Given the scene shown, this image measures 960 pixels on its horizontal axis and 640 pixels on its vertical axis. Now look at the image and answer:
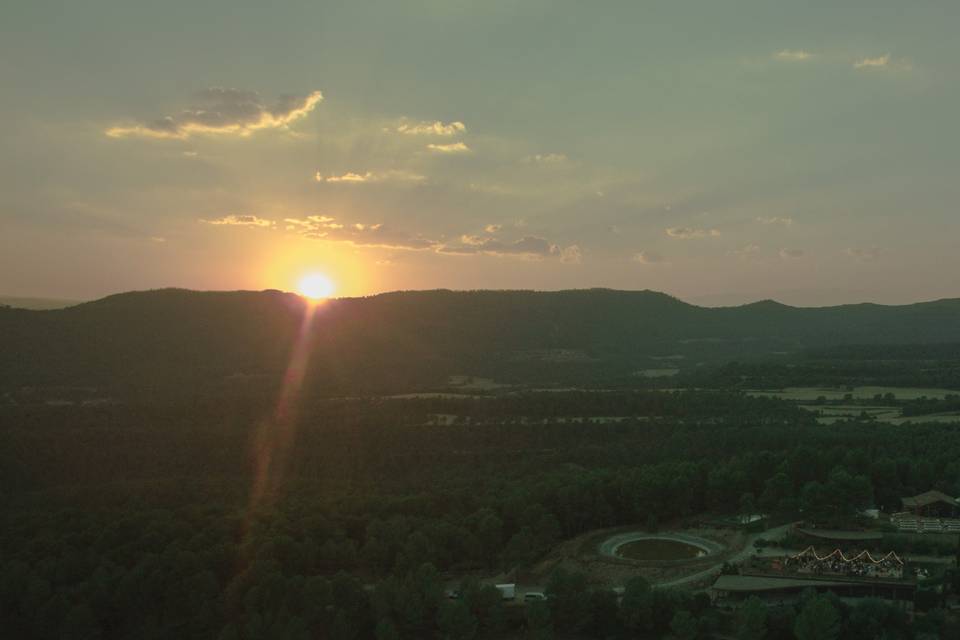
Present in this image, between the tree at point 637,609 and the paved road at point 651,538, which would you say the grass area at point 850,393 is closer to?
the paved road at point 651,538

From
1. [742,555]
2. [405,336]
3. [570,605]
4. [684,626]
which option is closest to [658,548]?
[742,555]

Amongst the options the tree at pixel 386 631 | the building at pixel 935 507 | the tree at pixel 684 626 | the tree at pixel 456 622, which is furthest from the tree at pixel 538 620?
the building at pixel 935 507

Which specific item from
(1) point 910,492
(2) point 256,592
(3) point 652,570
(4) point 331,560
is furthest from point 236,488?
(1) point 910,492

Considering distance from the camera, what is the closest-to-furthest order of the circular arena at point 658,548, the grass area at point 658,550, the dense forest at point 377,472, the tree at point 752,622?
the tree at point 752,622 < the dense forest at point 377,472 < the circular arena at point 658,548 < the grass area at point 658,550

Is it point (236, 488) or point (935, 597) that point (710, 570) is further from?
point (236, 488)

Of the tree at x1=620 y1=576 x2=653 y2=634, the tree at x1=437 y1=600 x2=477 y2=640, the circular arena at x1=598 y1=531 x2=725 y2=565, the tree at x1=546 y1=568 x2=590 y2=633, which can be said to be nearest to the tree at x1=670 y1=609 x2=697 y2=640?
the tree at x1=620 y1=576 x2=653 y2=634

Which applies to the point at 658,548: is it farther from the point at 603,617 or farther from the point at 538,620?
the point at 538,620
